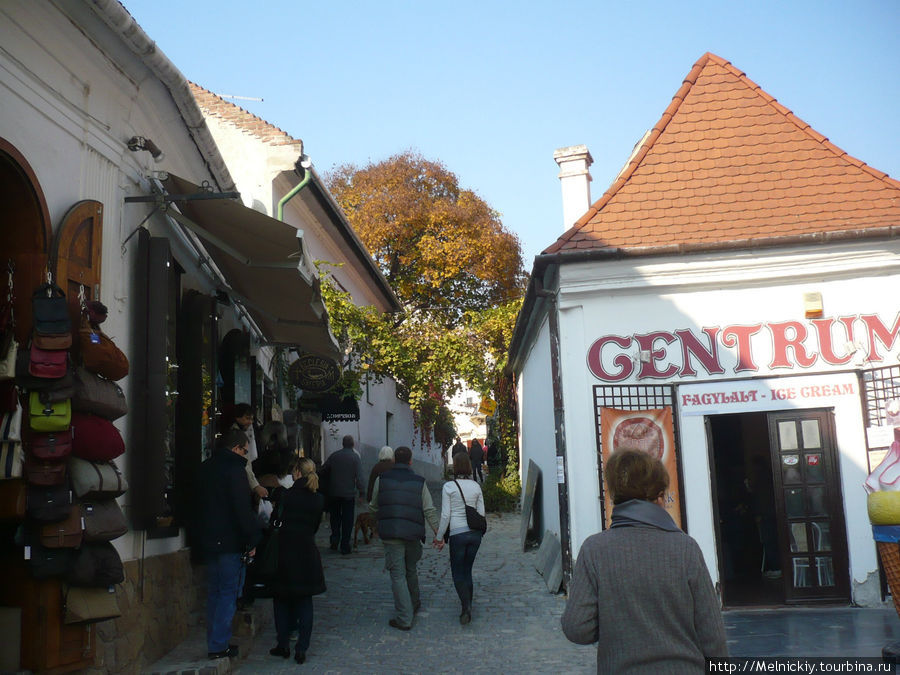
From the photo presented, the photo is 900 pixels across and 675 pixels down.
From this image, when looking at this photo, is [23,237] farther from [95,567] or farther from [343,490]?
[343,490]

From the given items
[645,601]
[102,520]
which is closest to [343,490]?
[102,520]

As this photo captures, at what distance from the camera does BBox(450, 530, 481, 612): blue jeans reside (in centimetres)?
909

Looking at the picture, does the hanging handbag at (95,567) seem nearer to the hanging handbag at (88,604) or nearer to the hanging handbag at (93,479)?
the hanging handbag at (88,604)

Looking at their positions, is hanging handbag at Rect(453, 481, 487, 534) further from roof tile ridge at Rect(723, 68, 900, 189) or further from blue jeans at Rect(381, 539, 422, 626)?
roof tile ridge at Rect(723, 68, 900, 189)

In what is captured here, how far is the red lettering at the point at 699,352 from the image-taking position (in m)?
9.60

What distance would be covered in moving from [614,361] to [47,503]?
20.5 feet

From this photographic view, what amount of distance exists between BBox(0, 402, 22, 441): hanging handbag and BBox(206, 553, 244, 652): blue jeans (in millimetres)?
2204

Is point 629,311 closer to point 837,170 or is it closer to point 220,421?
point 837,170

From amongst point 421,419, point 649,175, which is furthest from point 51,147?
point 421,419

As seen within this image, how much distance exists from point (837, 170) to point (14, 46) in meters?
9.05

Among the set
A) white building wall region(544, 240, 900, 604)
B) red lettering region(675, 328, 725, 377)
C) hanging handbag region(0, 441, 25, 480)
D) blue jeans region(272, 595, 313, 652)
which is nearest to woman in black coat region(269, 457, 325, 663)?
blue jeans region(272, 595, 313, 652)

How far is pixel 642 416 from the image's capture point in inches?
376

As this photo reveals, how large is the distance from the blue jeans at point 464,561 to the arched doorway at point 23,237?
16.8ft

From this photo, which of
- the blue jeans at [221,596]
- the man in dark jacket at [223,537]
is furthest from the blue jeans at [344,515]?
the blue jeans at [221,596]
